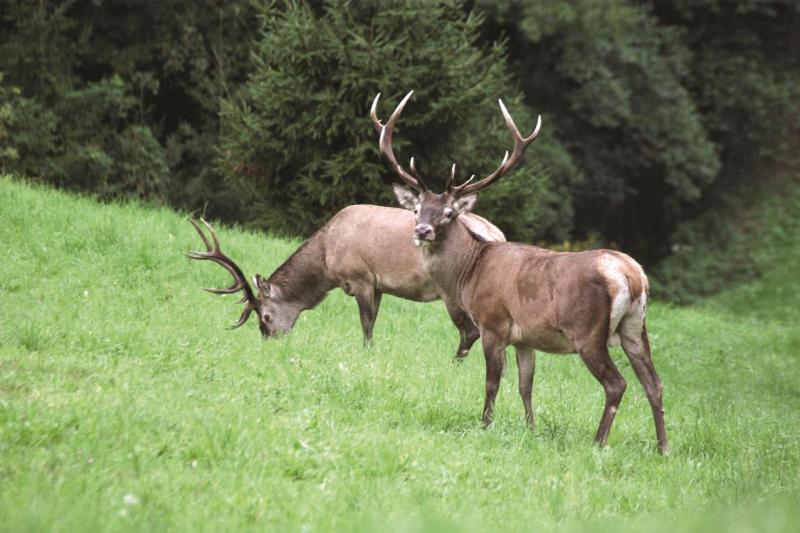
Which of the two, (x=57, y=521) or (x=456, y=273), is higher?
(x=57, y=521)

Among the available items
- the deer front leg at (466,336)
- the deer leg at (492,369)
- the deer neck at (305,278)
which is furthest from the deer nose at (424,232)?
the deer neck at (305,278)

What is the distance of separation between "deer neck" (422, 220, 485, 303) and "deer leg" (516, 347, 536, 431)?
0.80 meters

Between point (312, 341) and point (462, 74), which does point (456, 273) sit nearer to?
point (312, 341)

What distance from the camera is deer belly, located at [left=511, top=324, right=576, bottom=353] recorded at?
8000 millimetres

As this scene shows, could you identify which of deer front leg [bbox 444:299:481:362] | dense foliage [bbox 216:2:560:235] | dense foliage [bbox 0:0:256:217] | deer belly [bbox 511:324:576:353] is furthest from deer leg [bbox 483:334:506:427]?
dense foliage [bbox 0:0:256:217]

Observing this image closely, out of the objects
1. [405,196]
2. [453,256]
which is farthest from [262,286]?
[453,256]

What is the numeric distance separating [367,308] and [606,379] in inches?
165

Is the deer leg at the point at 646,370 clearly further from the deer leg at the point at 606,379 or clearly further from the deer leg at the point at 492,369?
the deer leg at the point at 492,369

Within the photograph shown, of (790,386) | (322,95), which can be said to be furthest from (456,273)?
(322,95)

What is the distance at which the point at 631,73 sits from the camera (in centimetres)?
2741

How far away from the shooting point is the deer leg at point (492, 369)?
27.2ft

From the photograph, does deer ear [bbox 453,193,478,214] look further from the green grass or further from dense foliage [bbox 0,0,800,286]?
dense foliage [bbox 0,0,800,286]

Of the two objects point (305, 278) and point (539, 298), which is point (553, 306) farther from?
point (305, 278)

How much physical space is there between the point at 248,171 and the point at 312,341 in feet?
29.1
